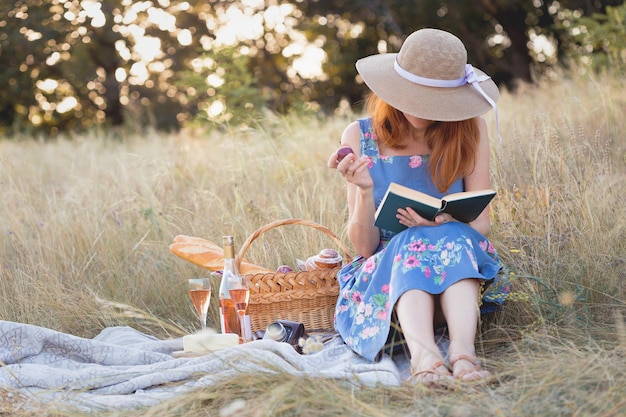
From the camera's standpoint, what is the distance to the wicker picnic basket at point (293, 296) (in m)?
3.13

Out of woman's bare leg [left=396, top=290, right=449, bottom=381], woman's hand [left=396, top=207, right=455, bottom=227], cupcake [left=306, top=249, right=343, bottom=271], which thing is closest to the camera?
woman's bare leg [left=396, top=290, right=449, bottom=381]

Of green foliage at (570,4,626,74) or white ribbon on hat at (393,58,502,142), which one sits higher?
white ribbon on hat at (393,58,502,142)

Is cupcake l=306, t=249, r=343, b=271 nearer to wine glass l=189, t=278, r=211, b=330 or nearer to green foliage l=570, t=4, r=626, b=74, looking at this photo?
wine glass l=189, t=278, r=211, b=330

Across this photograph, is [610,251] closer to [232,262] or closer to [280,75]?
[232,262]

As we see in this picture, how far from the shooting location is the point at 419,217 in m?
2.66

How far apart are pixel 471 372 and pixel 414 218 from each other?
0.58 m

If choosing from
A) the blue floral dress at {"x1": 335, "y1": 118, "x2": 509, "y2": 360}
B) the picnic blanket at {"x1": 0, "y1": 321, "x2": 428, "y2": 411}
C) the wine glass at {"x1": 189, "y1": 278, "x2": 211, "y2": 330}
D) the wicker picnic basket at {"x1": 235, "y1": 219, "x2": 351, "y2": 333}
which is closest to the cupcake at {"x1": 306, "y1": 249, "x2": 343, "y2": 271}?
the wicker picnic basket at {"x1": 235, "y1": 219, "x2": 351, "y2": 333}

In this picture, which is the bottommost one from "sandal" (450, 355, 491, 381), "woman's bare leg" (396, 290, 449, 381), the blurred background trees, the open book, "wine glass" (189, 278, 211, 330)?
the blurred background trees

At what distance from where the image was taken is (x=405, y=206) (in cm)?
266

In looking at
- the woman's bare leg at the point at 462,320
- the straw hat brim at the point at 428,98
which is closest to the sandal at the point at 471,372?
the woman's bare leg at the point at 462,320

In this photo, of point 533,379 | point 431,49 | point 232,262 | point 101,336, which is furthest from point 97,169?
point 533,379

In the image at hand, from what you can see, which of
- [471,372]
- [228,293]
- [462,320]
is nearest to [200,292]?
[228,293]

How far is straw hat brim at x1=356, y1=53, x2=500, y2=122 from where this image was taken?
110 inches

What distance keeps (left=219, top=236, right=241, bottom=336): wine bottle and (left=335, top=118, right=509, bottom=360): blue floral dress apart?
1.33 feet
